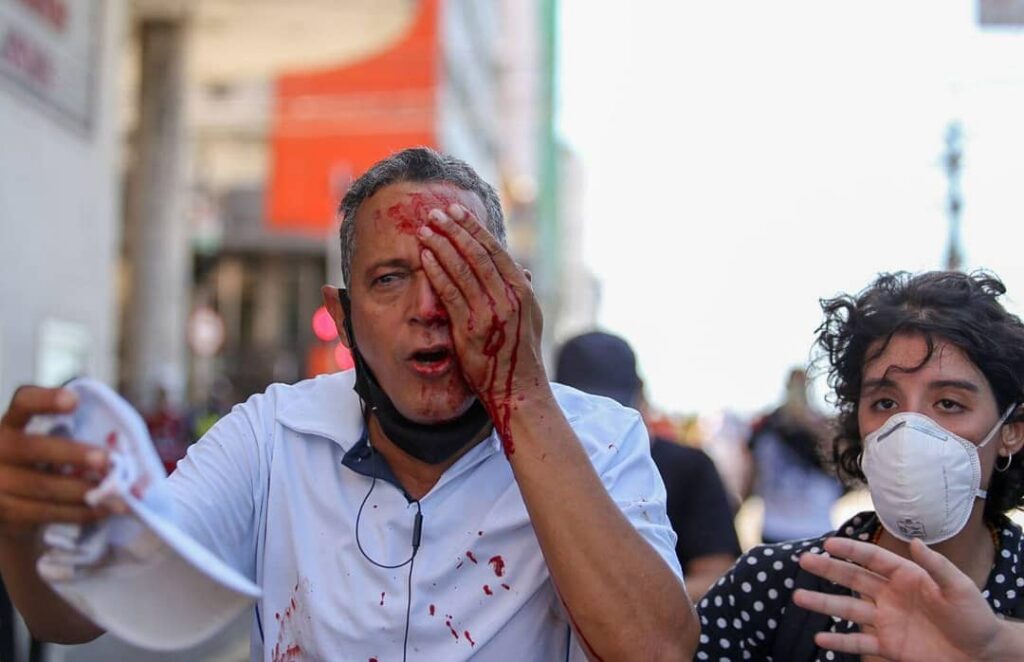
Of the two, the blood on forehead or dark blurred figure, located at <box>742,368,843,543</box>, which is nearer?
the blood on forehead

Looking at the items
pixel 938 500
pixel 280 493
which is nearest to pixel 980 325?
pixel 938 500

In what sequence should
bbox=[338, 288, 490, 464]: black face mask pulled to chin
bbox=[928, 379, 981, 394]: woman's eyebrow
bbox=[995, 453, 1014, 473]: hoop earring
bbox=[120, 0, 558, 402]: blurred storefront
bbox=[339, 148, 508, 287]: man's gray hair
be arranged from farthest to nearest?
bbox=[120, 0, 558, 402]: blurred storefront → bbox=[995, 453, 1014, 473]: hoop earring → bbox=[928, 379, 981, 394]: woman's eyebrow → bbox=[339, 148, 508, 287]: man's gray hair → bbox=[338, 288, 490, 464]: black face mask pulled to chin

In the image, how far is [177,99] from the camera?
19.2 meters

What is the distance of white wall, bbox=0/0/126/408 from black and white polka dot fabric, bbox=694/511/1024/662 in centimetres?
871

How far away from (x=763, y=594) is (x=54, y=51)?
1042 centimetres

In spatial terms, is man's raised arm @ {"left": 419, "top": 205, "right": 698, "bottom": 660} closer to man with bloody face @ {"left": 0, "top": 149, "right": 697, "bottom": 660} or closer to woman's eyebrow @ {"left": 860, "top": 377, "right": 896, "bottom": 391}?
man with bloody face @ {"left": 0, "top": 149, "right": 697, "bottom": 660}

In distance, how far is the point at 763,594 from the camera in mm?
2557

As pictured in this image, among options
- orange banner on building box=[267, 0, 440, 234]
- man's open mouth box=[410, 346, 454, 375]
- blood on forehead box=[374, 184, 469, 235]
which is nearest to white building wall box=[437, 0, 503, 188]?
orange banner on building box=[267, 0, 440, 234]

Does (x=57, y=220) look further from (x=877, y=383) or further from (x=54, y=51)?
(x=877, y=383)

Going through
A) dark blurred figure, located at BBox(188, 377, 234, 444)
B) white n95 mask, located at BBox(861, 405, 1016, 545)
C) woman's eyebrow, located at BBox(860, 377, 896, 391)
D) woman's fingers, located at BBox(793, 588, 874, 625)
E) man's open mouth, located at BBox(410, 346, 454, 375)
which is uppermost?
man's open mouth, located at BBox(410, 346, 454, 375)

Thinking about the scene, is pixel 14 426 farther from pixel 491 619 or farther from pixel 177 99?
pixel 177 99

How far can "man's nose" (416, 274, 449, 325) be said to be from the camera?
82.5 inches

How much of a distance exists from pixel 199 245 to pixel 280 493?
37345 millimetres

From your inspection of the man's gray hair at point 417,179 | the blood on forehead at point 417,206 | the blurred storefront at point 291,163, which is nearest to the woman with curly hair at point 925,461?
the man's gray hair at point 417,179
